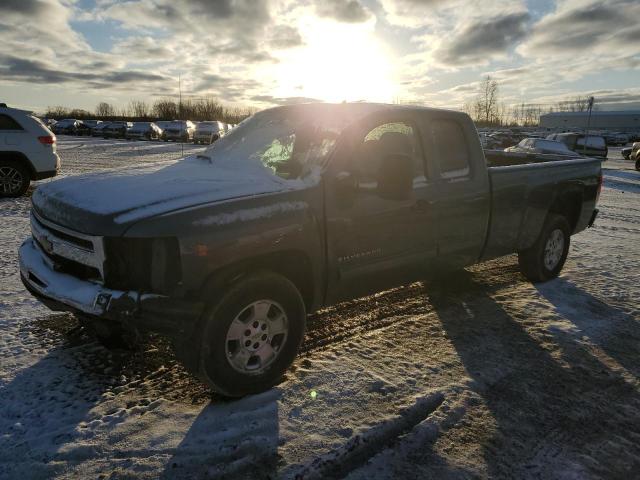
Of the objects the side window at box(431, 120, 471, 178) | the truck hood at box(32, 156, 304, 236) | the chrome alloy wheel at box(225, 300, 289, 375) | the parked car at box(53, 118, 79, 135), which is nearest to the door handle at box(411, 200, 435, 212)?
the side window at box(431, 120, 471, 178)

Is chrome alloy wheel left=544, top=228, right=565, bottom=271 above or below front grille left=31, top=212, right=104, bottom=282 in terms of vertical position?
below

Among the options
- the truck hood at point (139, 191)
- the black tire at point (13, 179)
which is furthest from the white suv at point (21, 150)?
the truck hood at point (139, 191)

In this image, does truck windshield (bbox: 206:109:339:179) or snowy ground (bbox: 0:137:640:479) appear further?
truck windshield (bbox: 206:109:339:179)

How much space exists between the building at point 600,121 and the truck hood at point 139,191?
129809 mm

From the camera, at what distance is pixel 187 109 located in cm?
9412

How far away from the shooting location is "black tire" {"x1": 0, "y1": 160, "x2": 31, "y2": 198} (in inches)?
379

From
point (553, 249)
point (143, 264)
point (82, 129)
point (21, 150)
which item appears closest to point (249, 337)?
point (143, 264)

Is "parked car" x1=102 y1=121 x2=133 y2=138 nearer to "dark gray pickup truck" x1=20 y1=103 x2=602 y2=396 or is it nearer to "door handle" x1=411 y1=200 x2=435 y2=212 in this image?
"dark gray pickup truck" x1=20 y1=103 x2=602 y2=396

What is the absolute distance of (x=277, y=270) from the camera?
3146 mm

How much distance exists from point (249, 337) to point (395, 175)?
4.63ft

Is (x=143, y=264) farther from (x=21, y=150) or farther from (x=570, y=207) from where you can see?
(x=21, y=150)

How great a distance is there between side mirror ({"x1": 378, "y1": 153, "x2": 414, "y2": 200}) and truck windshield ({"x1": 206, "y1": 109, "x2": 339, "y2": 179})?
46 cm

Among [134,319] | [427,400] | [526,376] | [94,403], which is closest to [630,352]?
[526,376]

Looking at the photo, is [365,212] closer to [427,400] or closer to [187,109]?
[427,400]
